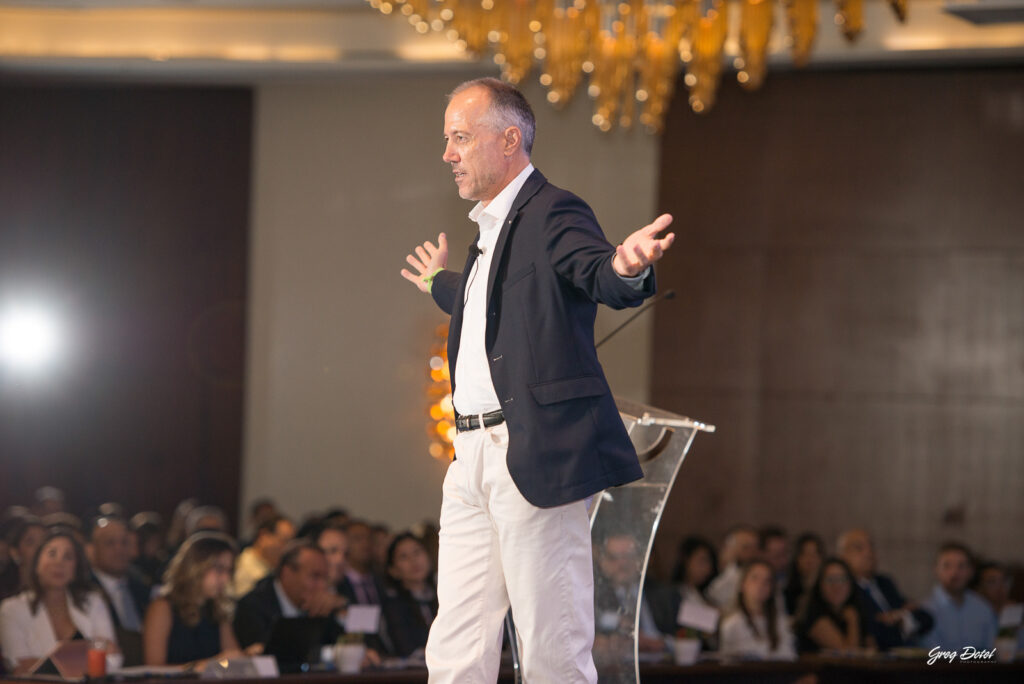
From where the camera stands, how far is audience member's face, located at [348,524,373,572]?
6.09 m

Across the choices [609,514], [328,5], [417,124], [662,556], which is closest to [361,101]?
[417,124]

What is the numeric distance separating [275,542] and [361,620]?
6.13 ft

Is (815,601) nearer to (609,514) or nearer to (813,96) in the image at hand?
(609,514)

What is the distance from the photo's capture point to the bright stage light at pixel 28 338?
8.83 meters

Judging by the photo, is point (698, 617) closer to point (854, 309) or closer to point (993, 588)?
point (993, 588)

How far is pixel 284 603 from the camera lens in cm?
479

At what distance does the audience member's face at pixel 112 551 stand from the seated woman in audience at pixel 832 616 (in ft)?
9.29

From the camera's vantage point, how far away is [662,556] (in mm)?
8367

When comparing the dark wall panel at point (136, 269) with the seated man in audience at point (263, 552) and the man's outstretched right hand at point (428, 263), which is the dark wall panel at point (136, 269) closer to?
the seated man in audience at point (263, 552)

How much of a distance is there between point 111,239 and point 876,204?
5216mm

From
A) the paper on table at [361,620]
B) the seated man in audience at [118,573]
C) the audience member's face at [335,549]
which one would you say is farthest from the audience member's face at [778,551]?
the seated man in audience at [118,573]

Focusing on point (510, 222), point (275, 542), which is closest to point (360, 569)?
point (275, 542)

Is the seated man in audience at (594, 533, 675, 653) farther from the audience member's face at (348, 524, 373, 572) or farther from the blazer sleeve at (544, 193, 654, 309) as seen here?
the audience member's face at (348, 524, 373, 572)

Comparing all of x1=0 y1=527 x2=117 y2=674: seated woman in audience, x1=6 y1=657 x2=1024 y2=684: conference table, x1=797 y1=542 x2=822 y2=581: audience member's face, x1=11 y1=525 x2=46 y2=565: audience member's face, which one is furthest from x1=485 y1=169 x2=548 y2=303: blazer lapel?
x1=797 y1=542 x2=822 y2=581: audience member's face
